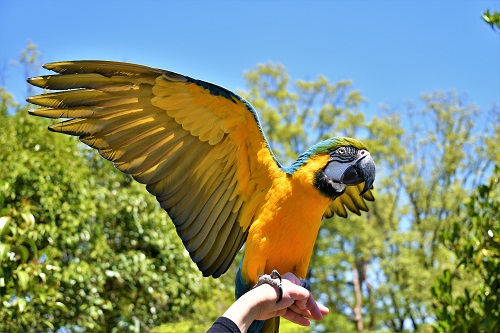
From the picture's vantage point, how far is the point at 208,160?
182 centimetres

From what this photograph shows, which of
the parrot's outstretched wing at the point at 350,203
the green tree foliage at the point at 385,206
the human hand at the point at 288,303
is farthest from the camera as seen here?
the green tree foliage at the point at 385,206

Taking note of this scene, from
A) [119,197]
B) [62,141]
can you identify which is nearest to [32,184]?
[62,141]

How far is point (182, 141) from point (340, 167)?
54 cm

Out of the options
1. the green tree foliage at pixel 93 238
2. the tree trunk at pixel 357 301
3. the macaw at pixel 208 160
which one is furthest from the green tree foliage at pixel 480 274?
the tree trunk at pixel 357 301

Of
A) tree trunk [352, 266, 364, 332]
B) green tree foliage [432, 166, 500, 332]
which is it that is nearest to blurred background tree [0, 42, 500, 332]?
green tree foliage [432, 166, 500, 332]

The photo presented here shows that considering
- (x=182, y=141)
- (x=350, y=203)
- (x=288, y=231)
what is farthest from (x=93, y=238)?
(x=288, y=231)

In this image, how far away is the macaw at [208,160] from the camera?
5.35 feet

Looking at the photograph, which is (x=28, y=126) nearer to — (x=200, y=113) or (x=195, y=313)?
(x=195, y=313)

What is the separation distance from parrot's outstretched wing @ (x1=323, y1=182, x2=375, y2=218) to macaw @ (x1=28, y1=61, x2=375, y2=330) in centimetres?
56

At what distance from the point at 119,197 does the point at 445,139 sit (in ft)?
34.3

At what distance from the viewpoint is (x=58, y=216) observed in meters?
4.27

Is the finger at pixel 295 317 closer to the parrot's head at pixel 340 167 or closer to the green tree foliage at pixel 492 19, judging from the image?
the parrot's head at pixel 340 167

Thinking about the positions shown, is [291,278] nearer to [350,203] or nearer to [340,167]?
[340,167]

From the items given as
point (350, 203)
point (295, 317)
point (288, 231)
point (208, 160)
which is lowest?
point (295, 317)
